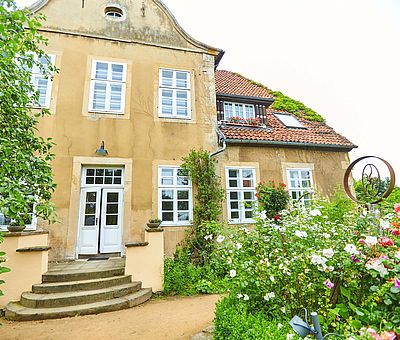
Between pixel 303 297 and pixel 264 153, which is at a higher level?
pixel 264 153

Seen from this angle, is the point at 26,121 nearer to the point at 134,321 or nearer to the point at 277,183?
the point at 134,321

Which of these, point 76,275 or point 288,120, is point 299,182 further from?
point 76,275

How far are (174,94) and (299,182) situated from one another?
216 inches

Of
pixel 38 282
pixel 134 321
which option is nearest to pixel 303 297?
pixel 134 321

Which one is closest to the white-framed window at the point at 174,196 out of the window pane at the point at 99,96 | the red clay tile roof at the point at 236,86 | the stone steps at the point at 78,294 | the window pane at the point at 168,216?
the window pane at the point at 168,216

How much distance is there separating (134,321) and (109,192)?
3962mm

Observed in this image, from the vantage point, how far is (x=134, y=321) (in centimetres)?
404

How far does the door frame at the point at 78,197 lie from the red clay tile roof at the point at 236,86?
493 cm

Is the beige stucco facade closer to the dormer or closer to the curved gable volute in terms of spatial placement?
the curved gable volute

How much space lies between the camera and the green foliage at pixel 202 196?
6883 mm

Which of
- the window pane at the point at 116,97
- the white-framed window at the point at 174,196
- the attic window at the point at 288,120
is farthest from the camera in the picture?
the attic window at the point at 288,120

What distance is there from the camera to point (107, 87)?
25.3 feet

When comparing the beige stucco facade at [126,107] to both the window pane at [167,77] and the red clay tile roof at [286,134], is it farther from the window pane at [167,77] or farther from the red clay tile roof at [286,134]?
the red clay tile roof at [286,134]

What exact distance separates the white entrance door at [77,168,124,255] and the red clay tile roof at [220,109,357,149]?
406cm
